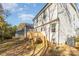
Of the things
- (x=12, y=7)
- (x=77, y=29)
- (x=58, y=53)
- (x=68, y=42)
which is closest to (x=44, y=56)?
(x=58, y=53)

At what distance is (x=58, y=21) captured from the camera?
148cm

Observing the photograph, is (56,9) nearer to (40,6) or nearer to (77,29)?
(40,6)

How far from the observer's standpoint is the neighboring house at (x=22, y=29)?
1452 mm

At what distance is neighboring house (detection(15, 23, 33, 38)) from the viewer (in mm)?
1452

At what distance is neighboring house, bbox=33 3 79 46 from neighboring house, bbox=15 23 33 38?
6 cm

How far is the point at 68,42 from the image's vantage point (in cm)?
145

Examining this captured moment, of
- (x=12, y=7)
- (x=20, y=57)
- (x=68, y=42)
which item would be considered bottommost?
(x=20, y=57)

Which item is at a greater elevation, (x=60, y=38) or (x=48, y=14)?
(x=48, y=14)

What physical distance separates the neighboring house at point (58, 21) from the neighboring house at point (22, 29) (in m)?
0.06

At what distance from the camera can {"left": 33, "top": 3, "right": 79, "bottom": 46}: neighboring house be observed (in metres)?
1.45

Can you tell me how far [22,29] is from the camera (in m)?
1.47

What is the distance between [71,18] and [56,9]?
0.15 meters

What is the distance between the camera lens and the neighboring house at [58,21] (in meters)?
1.45

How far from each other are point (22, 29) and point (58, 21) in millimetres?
331
